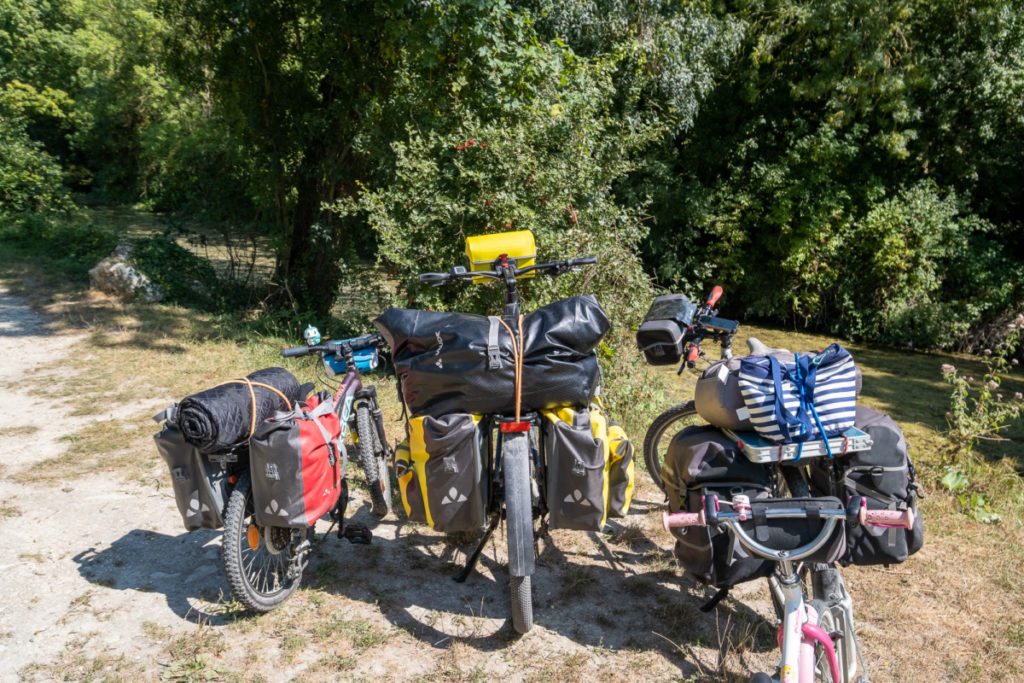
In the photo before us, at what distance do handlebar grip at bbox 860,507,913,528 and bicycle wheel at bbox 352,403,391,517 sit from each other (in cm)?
234

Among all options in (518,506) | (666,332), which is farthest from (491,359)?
(666,332)

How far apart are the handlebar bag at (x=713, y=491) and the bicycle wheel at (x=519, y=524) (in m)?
0.55

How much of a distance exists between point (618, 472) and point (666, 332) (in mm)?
589

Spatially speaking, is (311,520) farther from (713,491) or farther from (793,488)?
(793,488)

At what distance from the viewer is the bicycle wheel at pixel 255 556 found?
106 inches

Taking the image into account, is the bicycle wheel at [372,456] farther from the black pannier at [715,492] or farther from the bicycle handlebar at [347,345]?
the black pannier at [715,492]

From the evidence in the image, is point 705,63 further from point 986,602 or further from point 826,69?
point 986,602

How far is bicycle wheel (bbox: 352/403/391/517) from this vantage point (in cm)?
354

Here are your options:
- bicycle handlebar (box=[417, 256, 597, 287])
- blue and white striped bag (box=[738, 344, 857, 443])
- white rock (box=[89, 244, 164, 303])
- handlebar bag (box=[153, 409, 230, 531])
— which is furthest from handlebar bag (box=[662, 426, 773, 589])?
white rock (box=[89, 244, 164, 303])

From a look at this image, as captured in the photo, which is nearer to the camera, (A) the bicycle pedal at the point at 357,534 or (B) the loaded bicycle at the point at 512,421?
(B) the loaded bicycle at the point at 512,421

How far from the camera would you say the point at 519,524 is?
8.48ft

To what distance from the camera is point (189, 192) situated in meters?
11.0

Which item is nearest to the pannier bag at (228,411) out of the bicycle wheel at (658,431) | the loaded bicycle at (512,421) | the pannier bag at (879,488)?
the loaded bicycle at (512,421)

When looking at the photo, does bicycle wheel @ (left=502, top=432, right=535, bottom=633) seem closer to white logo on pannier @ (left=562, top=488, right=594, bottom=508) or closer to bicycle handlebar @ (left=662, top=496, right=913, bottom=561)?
white logo on pannier @ (left=562, top=488, right=594, bottom=508)
